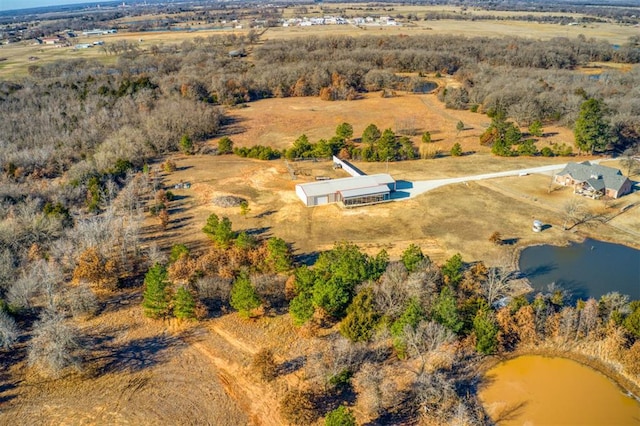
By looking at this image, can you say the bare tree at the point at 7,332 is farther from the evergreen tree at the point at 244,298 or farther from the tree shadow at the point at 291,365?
the tree shadow at the point at 291,365

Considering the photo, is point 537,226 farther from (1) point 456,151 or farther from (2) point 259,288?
(2) point 259,288

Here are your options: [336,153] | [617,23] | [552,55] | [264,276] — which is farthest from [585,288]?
[617,23]

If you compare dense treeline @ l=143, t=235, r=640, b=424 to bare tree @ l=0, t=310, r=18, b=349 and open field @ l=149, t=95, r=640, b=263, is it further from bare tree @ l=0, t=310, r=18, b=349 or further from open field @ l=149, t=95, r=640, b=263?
bare tree @ l=0, t=310, r=18, b=349

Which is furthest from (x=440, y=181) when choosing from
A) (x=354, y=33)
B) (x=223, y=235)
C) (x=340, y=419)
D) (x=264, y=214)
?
(x=354, y=33)

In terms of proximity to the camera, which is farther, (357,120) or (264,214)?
(357,120)

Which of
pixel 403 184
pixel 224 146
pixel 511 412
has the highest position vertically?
pixel 224 146

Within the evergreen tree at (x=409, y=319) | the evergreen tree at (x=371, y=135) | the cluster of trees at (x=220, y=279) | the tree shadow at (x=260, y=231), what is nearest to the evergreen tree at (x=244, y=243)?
the cluster of trees at (x=220, y=279)

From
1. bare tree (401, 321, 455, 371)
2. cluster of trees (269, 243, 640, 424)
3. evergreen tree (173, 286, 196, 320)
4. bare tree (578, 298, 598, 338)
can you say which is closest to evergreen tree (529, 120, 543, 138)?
cluster of trees (269, 243, 640, 424)
